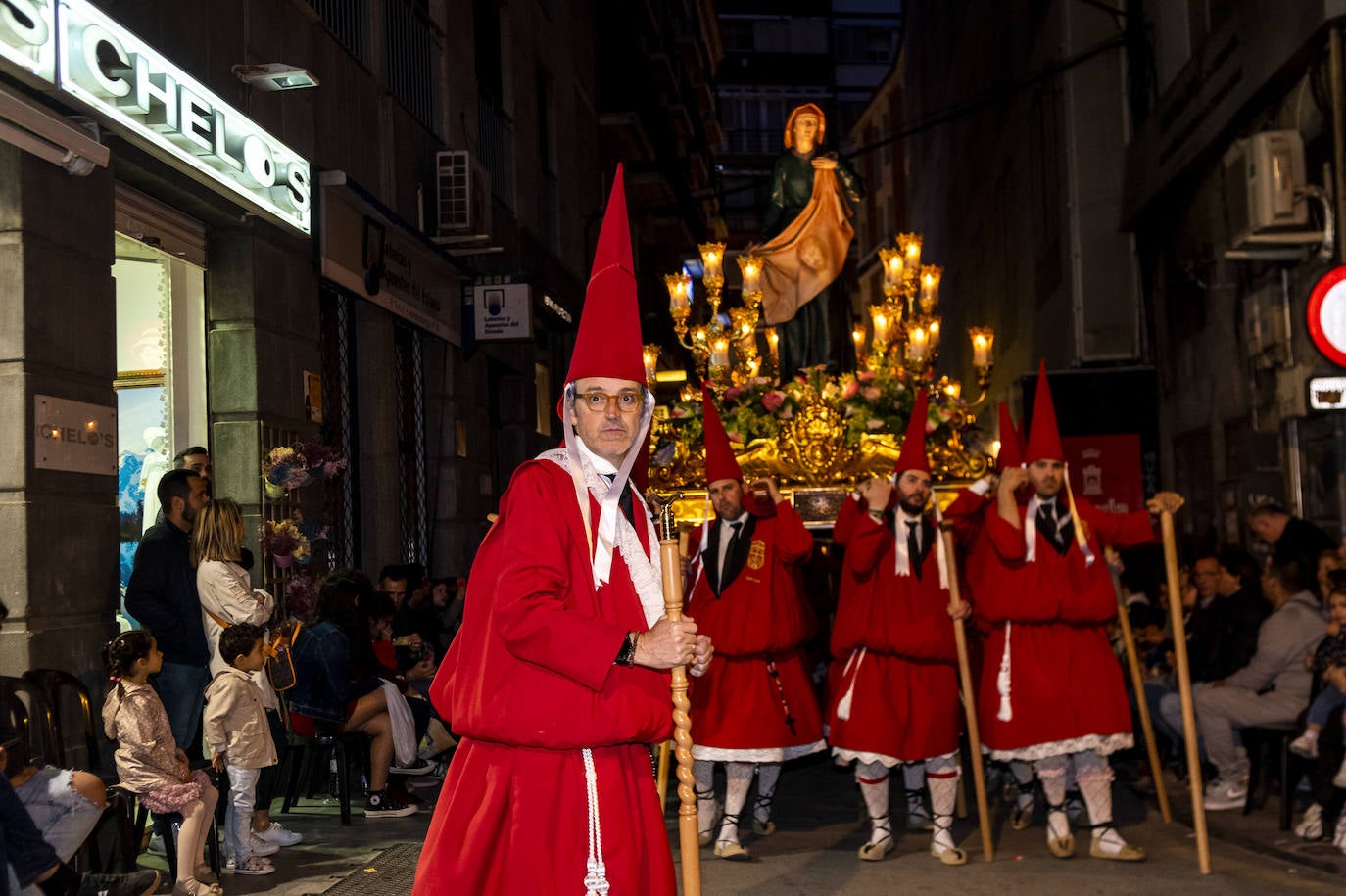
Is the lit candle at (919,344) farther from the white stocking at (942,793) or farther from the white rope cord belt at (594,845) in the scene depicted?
the white rope cord belt at (594,845)

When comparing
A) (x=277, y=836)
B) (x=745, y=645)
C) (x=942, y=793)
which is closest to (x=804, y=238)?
(x=745, y=645)

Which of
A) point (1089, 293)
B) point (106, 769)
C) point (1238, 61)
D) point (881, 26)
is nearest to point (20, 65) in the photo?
point (106, 769)

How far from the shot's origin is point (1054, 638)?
26.0 ft

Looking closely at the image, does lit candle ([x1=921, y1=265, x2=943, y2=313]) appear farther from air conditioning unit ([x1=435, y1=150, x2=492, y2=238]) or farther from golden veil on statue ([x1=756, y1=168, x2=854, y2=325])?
air conditioning unit ([x1=435, y1=150, x2=492, y2=238])

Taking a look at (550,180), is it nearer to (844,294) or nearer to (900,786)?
(844,294)

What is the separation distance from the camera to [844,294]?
13188mm

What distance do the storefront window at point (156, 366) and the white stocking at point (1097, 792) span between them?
6.16 metres

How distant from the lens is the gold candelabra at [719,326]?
1152 cm

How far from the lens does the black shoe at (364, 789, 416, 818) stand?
9211 millimetres

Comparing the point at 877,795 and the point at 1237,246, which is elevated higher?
the point at 1237,246

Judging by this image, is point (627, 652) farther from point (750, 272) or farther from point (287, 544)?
point (750, 272)

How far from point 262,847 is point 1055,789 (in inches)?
168

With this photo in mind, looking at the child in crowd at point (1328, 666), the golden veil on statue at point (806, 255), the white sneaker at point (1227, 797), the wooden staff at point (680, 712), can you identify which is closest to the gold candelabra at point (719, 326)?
the golden veil on statue at point (806, 255)

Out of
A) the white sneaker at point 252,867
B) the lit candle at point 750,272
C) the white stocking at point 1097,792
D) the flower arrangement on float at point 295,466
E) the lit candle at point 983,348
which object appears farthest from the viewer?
the lit candle at point 983,348
